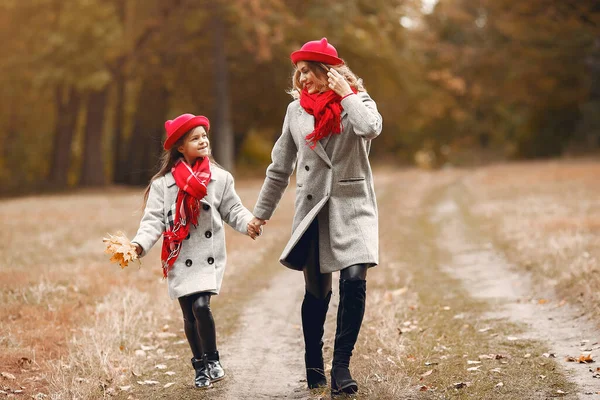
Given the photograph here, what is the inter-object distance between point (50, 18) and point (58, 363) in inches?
809

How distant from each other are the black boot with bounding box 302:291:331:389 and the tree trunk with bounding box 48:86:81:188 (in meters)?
24.9

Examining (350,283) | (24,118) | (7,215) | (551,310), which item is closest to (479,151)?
(24,118)

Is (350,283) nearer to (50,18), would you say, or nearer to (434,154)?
(50,18)

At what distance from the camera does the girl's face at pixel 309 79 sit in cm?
493

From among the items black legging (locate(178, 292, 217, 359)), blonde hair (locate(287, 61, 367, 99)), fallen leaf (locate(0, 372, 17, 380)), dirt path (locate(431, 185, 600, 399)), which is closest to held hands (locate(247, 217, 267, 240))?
black legging (locate(178, 292, 217, 359))

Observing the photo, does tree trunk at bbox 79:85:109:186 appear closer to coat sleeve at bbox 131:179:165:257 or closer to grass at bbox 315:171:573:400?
grass at bbox 315:171:573:400

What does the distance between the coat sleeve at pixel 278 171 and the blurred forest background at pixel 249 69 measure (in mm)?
17123

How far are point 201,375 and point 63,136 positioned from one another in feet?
87.8

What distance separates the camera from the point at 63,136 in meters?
→ 30.5

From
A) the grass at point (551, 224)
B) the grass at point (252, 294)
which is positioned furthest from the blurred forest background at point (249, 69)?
the grass at point (252, 294)

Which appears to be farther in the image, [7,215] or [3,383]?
[7,215]

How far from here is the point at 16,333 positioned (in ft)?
21.5

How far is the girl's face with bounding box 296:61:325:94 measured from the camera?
4.93 metres

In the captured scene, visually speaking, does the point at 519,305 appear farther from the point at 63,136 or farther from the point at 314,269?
the point at 63,136
